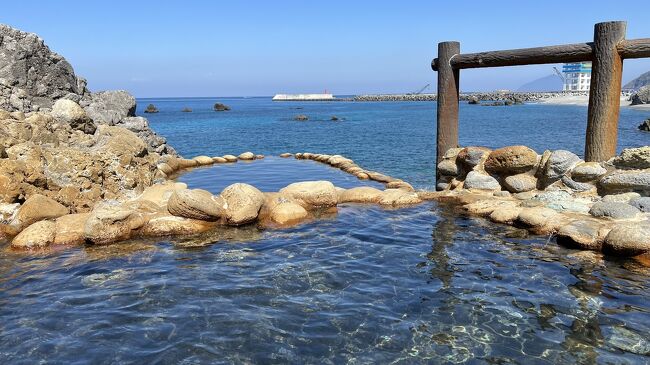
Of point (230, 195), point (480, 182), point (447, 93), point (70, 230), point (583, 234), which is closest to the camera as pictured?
point (583, 234)

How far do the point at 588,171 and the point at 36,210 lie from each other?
37.6ft

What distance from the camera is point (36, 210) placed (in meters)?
10.2

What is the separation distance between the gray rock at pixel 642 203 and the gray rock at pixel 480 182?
2943 mm

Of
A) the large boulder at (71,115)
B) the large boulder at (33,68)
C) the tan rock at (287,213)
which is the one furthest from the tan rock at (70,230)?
the large boulder at (33,68)

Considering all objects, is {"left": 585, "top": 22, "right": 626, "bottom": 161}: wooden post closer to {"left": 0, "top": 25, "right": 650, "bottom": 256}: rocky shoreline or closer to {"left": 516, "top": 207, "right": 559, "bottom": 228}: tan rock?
{"left": 0, "top": 25, "right": 650, "bottom": 256}: rocky shoreline

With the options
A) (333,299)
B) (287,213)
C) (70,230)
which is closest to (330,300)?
→ (333,299)

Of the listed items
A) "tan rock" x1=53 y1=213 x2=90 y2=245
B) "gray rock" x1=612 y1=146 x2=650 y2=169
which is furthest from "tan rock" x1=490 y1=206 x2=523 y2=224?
"tan rock" x1=53 y1=213 x2=90 y2=245

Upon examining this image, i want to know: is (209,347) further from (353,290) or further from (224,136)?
(224,136)

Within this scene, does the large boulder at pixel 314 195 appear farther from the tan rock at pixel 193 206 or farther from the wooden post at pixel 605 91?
the wooden post at pixel 605 91

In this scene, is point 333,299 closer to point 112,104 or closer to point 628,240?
point 628,240

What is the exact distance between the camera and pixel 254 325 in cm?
591

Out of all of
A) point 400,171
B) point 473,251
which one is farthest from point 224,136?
point 473,251

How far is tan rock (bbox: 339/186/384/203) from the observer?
39.0 ft

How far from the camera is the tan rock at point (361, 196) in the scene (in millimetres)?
11898
